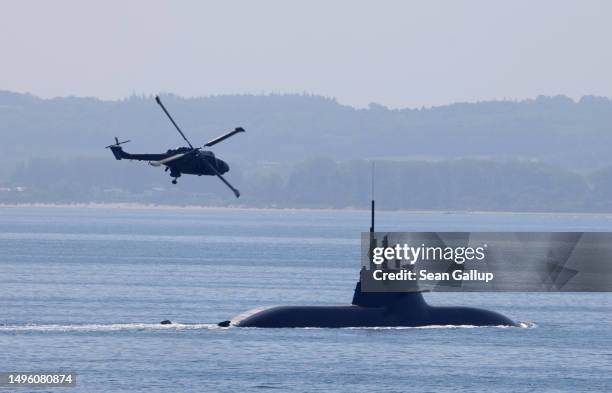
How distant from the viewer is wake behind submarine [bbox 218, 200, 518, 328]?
83.8 meters

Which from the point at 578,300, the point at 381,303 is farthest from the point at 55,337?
the point at 578,300

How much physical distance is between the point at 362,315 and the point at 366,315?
0.23 metres

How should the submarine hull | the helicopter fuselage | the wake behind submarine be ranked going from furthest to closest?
the submarine hull → the wake behind submarine → the helicopter fuselage

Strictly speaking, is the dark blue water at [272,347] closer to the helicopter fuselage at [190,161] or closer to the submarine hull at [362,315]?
the submarine hull at [362,315]

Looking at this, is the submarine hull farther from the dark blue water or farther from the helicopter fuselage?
the helicopter fuselage

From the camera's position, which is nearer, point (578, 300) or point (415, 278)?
point (415, 278)

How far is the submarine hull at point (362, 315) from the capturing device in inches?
3302

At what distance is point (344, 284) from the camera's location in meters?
136

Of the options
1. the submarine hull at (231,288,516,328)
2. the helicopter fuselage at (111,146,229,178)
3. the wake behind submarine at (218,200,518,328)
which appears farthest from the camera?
the submarine hull at (231,288,516,328)

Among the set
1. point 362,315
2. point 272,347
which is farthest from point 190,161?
point 362,315

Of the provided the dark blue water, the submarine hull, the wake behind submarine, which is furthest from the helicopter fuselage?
the submarine hull

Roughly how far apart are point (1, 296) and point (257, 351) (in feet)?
130

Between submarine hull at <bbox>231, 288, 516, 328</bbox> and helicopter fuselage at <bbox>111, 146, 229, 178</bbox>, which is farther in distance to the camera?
submarine hull at <bbox>231, 288, 516, 328</bbox>

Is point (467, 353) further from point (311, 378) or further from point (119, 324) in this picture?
point (119, 324)
